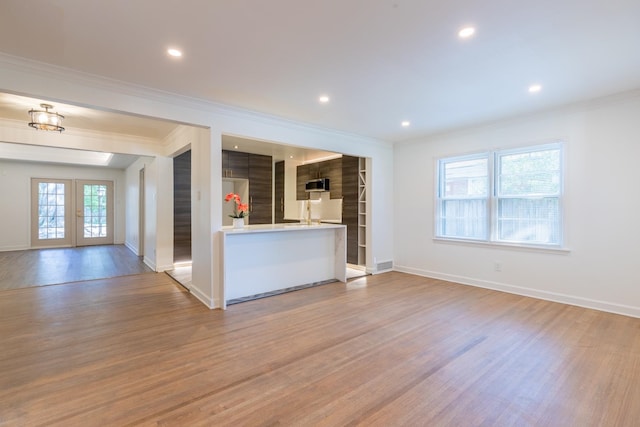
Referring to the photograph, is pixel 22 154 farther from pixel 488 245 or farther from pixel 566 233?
pixel 566 233

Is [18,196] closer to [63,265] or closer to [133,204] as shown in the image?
[133,204]

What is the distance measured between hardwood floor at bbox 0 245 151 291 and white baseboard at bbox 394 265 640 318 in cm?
591

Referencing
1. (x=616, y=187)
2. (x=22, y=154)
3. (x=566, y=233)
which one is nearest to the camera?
(x=616, y=187)

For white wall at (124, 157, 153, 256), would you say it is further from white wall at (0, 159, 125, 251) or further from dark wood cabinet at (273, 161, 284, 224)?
dark wood cabinet at (273, 161, 284, 224)

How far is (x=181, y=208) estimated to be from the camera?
246 inches

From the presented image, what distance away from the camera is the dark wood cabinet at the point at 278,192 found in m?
7.76

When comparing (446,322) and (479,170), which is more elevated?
(479,170)

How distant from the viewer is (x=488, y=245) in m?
4.78

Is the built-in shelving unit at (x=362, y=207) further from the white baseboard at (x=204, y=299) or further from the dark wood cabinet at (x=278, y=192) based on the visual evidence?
the white baseboard at (x=204, y=299)

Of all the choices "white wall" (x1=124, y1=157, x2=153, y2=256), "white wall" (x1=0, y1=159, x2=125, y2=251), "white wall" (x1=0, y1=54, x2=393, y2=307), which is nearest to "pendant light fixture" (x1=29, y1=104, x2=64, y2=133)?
"white wall" (x1=0, y1=54, x2=393, y2=307)

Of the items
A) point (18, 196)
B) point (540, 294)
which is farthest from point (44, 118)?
point (540, 294)

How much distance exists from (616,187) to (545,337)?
7.32ft

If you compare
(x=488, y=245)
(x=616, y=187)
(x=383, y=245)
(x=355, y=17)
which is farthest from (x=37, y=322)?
(x=616, y=187)

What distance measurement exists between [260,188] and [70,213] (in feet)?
23.2
